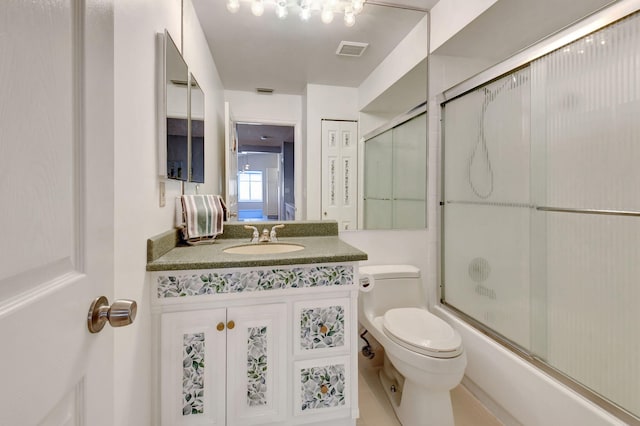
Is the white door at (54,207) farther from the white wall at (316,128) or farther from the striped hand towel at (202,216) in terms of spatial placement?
the white wall at (316,128)

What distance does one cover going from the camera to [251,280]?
1.26 m

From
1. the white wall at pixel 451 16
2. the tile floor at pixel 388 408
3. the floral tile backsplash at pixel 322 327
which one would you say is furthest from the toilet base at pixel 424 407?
the white wall at pixel 451 16

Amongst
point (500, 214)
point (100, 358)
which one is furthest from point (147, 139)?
point (500, 214)

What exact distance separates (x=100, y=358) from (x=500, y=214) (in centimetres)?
177

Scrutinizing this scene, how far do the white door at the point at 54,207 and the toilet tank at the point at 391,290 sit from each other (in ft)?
4.61

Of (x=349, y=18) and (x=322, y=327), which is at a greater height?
(x=349, y=18)

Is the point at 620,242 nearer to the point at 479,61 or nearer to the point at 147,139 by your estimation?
the point at 479,61

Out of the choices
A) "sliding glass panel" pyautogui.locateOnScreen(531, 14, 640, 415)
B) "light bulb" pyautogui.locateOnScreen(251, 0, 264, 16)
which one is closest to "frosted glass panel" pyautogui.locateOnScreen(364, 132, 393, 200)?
"sliding glass panel" pyautogui.locateOnScreen(531, 14, 640, 415)

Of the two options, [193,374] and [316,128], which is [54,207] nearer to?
[193,374]

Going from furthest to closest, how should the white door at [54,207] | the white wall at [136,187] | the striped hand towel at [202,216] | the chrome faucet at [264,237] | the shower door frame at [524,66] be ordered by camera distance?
the chrome faucet at [264,237]
the striped hand towel at [202,216]
the shower door frame at [524,66]
the white wall at [136,187]
the white door at [54,207]

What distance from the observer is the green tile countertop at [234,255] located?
46.1 inches

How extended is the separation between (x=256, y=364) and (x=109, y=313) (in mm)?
897

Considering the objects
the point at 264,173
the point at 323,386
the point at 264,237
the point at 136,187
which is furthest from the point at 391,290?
the point at 136,187

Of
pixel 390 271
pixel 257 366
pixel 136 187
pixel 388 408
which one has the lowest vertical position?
pixel 388 408
